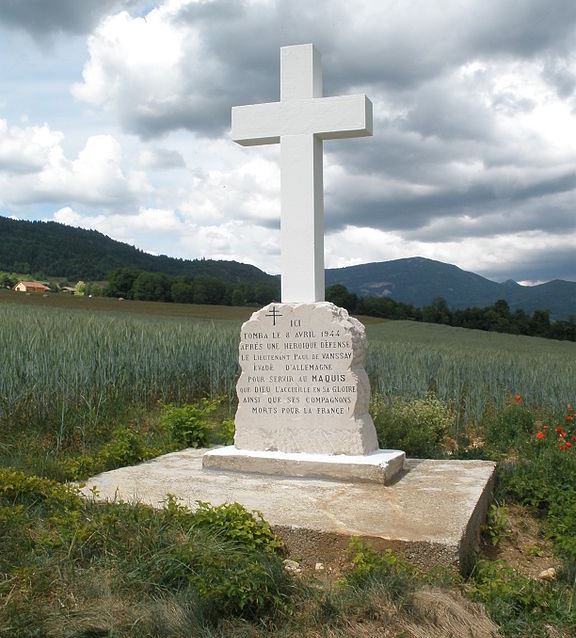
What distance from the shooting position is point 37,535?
4.64m

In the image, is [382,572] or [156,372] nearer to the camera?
[382,572]

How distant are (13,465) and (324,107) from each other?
455 centimetres

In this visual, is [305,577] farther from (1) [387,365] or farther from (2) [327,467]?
(1) [387,365]

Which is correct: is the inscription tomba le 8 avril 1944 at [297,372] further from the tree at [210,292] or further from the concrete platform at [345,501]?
the tree at [210,292]

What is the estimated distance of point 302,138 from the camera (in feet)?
23.5

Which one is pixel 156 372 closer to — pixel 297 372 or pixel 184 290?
pixel 297 372

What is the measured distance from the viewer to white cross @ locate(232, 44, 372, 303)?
7.07 metres

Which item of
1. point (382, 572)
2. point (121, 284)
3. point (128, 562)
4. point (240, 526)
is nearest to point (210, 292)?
point (121, 284)

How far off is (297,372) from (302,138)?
2314 millimetres

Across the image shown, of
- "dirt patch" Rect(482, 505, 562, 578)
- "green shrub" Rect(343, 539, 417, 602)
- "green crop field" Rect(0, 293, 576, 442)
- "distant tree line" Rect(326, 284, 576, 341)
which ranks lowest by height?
"dirt patch" Rect(482, 505, 562, 578)

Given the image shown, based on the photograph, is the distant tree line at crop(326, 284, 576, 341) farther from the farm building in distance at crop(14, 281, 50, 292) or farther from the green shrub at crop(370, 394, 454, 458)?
the green shrub at crop(370, 394, 454, 458)

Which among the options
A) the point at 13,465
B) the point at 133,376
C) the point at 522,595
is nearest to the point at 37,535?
the point at 13,465

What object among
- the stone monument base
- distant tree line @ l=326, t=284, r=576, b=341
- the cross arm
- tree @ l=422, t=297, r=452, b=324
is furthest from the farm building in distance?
the stone monument base

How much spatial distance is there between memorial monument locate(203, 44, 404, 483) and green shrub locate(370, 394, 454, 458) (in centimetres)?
164
